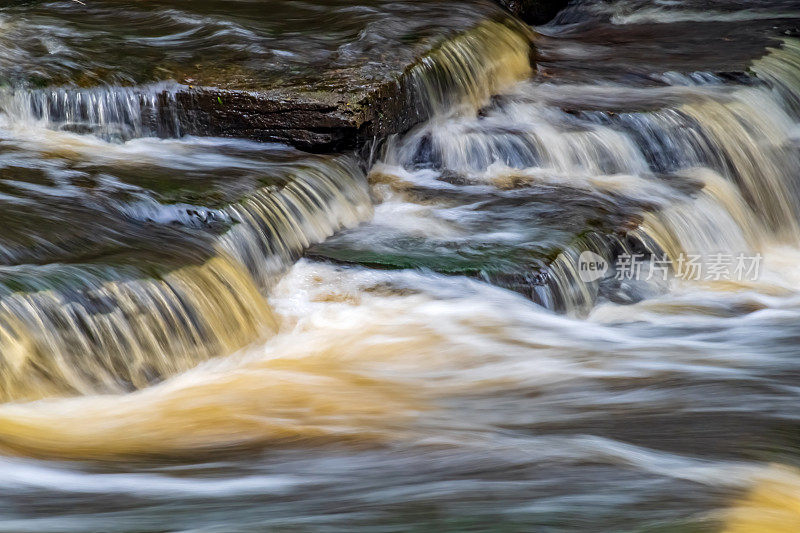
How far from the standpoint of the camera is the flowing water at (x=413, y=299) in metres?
3.06

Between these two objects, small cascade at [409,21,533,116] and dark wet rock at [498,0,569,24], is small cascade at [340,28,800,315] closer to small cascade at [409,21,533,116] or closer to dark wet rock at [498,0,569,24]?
small cascade at [409,21,533,116]

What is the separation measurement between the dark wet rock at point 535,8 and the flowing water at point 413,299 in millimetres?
1798

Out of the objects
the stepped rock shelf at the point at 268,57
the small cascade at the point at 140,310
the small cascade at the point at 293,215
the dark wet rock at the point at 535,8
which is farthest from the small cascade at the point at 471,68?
the small cascade at the point at 140,310

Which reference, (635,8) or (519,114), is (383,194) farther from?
(635,8)

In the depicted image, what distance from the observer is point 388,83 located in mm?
6824

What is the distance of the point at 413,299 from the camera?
5.10 m

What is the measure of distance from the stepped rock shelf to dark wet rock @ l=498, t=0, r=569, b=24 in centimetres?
171

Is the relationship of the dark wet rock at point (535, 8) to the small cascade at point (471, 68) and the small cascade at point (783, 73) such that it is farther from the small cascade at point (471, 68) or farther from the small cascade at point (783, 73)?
the small cascade at point (783, 73)

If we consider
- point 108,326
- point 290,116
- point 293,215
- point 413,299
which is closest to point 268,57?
point 290,116

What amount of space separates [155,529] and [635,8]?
8932mm

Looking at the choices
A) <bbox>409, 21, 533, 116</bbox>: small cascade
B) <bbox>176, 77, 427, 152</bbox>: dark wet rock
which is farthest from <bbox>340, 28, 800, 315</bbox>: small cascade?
<bbox>176, 77, 427, 152</bbox>: dark wet rock

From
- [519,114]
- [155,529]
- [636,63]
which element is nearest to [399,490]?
[155,529]

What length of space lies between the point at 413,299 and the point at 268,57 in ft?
8.83

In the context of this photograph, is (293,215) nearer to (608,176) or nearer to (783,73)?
(608,176)
